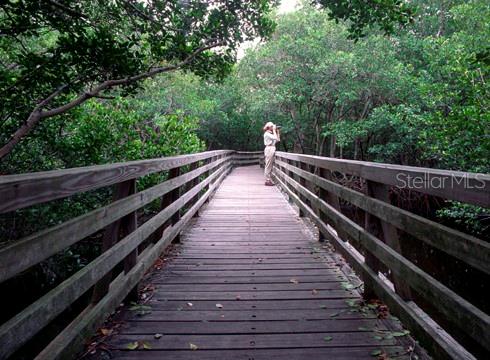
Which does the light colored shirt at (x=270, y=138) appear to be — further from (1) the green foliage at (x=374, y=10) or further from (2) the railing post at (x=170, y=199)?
(2) the railing post at (x=170, y=199)

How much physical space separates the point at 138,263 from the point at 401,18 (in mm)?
4160

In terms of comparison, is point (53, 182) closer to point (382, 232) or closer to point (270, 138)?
point (382, 232)

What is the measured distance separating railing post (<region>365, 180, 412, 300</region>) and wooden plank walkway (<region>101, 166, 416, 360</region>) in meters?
0.29

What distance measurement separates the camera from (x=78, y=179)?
192 centimetres

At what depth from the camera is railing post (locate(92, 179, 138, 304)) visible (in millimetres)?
2492

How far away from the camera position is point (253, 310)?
2904 millimetres

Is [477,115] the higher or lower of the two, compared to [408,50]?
lower

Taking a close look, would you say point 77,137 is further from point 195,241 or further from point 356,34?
point 356,34

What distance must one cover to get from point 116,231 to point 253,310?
125 cm

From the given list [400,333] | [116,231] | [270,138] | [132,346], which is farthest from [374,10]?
[270,138]

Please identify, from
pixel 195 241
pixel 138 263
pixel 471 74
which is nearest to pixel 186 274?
pixel 138 263

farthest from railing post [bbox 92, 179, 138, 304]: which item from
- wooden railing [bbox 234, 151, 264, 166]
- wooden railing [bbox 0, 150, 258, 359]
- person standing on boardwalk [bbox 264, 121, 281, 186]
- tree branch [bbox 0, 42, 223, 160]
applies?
wooden railing [bbox 234, 151, 264, 166]

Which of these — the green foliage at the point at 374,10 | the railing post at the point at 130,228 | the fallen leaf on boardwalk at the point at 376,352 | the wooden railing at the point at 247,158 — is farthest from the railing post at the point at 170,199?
the wooden railing at the point at 247,158

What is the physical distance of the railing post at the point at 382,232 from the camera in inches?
100
